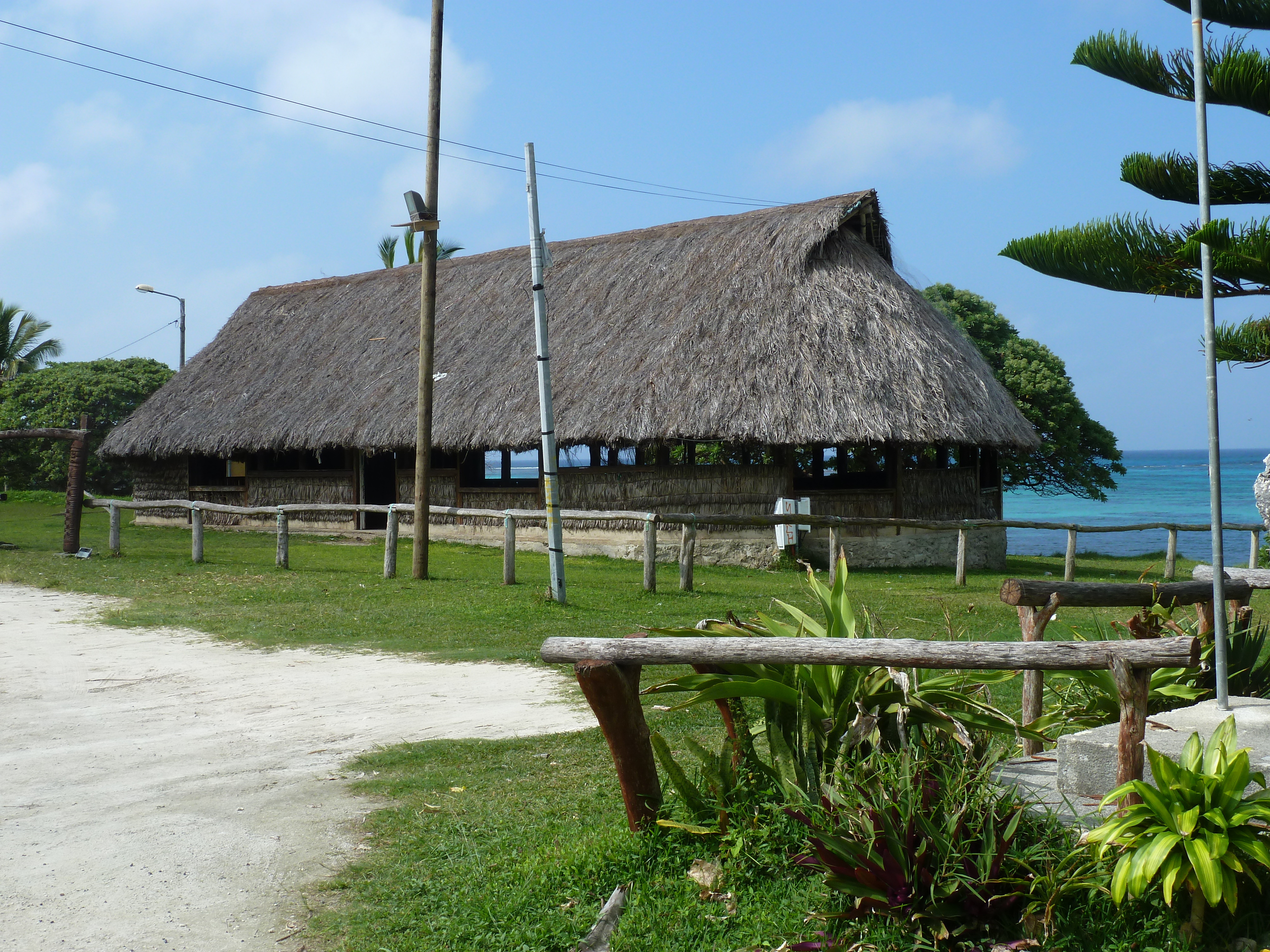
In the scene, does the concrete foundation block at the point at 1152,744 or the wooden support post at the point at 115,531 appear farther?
the wooden support post at the point at 115,531

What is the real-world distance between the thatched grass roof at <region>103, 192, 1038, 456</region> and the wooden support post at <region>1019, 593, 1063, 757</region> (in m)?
10.6

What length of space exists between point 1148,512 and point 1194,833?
227 feet

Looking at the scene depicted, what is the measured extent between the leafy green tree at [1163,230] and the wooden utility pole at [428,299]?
28.4 ft

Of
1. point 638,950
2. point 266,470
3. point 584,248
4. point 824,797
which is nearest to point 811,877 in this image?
point 824,797

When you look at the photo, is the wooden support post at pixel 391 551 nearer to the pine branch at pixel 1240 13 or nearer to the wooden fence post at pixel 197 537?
the wooden fence post at pixel 197 537

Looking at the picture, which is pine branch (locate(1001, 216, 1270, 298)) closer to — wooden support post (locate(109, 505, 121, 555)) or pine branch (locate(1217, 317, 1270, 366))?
pine branch (locate(1217, 317, 1270, 366))

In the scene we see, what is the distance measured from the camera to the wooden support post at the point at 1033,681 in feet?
16.0

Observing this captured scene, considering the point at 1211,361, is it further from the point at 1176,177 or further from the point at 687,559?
the point at 687,559

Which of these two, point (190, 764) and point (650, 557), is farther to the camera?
point (650, 557)

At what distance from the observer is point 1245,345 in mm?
5738

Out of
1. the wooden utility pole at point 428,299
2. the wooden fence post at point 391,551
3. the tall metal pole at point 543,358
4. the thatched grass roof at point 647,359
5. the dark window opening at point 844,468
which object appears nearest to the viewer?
the tall metal pole at point 543,358

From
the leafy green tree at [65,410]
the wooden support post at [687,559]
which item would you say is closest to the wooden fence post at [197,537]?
the wooden support post at [687,559]

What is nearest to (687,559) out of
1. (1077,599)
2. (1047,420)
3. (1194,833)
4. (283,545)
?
(283,545)

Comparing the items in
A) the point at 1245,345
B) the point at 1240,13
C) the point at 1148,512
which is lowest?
the point at 1148,512
